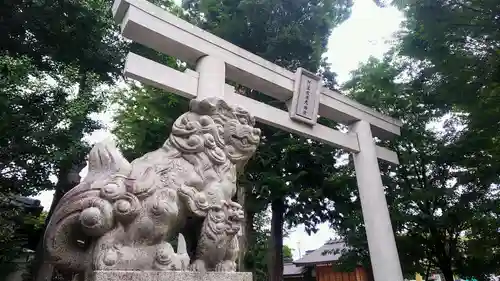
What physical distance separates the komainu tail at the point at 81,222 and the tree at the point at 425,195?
5.55 meters

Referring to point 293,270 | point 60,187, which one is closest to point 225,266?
point 60,187

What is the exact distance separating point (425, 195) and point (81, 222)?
6.06 meters

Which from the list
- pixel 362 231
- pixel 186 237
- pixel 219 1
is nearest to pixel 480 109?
pixel 362 231

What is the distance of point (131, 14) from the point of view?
3873 mm

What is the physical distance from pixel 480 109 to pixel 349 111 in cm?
195

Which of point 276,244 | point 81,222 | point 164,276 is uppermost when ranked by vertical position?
point 276,244

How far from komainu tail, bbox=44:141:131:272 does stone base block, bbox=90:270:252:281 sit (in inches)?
9.4

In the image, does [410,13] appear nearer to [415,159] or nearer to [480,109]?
[480,109]

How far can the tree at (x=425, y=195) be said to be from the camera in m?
6.25

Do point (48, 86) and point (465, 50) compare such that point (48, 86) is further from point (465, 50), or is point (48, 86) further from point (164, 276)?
point (465, 50)

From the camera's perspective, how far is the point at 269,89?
17.3 ft

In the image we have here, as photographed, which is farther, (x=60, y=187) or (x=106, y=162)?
(x=60, y=187)

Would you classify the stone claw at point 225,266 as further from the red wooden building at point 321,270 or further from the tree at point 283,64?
the red wooden building at point 321,270

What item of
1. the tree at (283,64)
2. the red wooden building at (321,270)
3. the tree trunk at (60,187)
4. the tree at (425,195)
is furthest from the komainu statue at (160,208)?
the red wooden building at (321,270)
